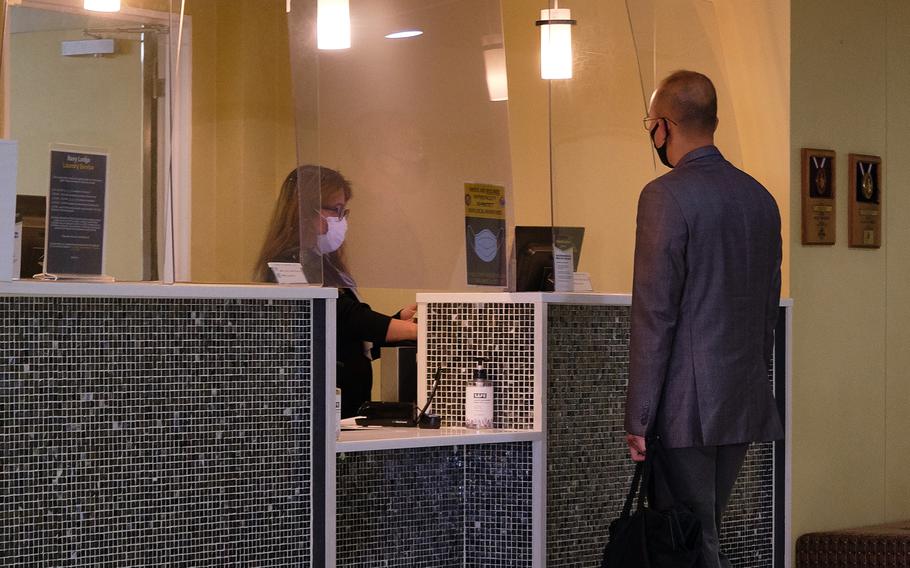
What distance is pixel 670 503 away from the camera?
300 cm

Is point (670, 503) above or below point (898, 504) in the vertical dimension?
above

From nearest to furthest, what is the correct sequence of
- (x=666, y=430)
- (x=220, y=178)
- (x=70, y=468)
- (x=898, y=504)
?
(x=70, y=468)
(x=666, y=430)
(x=220, y=178)
(x=898, y=504)

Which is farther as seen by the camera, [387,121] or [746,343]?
[387,121]

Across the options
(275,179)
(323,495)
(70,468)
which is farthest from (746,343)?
(70,468)

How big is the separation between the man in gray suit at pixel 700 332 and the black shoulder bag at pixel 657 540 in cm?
12

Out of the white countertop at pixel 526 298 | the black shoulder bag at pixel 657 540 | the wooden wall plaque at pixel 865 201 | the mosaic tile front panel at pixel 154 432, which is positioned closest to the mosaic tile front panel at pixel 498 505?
the white countertop at pixel 526 298

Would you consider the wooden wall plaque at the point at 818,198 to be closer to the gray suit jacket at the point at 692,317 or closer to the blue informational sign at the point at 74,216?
the gray suit jacket at the point at 692,317

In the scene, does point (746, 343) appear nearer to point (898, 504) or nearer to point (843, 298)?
point (843, 298)

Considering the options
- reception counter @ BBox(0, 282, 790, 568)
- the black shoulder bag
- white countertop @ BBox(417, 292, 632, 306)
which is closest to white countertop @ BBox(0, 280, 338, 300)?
reception counter @ BBox(0, 282, 790, 568)

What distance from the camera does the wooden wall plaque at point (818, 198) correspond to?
4.49 m

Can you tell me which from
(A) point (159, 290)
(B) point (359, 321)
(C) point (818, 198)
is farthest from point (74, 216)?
(C) point (818, 198)

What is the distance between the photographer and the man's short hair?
312 centimetres

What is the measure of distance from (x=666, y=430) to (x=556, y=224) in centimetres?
97

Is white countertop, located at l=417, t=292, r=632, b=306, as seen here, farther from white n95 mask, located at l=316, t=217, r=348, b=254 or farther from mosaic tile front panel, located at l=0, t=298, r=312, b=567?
mosaic tile front panel, located at l=0, t=298, r=312, b=567
